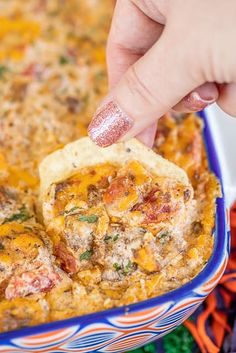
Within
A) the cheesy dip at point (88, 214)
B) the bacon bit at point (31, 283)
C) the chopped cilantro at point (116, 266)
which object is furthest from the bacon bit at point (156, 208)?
the bacon bit at point (31, 283)

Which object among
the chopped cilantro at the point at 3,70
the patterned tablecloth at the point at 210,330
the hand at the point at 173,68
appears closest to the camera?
the hand at the point at 173,68

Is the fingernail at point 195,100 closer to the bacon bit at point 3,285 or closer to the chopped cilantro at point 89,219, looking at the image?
the chopped cilantro at point 89,219

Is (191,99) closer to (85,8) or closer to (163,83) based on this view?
(163,83)

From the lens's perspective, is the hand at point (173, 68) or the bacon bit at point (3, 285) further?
the bacon bit at point (3, 285)

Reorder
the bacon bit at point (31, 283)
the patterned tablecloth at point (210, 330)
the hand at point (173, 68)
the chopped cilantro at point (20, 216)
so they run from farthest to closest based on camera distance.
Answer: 1. the patterned tablecloth at point (210, 330)
2. the chopped cilantro at point (20, 216)
3. the bacon bit at point (31, 283)
4. the hand at point (173, 68)

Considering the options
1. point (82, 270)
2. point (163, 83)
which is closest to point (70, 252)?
point (82, 270)

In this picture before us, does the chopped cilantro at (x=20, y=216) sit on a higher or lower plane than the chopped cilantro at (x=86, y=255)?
lower

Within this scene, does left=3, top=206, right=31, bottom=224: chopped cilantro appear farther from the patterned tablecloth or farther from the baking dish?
the patterned tablecloth
